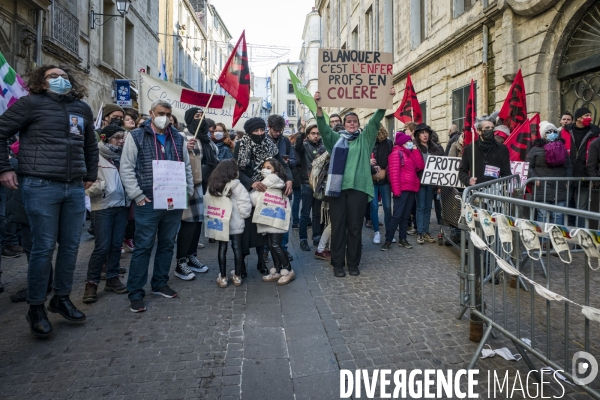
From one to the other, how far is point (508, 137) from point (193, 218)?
16.7 ft

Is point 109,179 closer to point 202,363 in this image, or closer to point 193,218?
point 193,218

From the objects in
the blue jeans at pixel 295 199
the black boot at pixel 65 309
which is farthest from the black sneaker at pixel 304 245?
the black boot at pixel 65 309

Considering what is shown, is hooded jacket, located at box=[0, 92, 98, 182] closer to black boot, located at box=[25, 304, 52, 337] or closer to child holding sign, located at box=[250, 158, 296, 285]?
black boot, located at box=[25, 304, 52, 337]

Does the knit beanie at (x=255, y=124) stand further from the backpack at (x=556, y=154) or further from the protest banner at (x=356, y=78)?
the backpack at (x=556, y=154)

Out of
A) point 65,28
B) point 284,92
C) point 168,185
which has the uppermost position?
point 284,92

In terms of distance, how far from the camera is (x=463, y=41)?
12.4 m

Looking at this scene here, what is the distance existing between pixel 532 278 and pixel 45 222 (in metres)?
3.53

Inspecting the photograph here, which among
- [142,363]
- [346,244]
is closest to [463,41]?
[346,244]

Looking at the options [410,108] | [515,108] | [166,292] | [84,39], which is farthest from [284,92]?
[166,292]

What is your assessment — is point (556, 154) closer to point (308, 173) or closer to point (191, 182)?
point (308, 173)

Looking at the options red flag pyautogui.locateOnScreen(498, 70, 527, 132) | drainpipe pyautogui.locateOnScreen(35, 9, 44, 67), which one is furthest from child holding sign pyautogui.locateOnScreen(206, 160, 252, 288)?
drainpipe pyautogui.locateOnScreen(35, 9, 44, 67)

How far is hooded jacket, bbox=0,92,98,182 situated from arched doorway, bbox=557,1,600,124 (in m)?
8.93

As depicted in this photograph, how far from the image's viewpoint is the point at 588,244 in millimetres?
2111

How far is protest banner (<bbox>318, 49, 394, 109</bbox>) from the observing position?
A: 5375 millimetres
